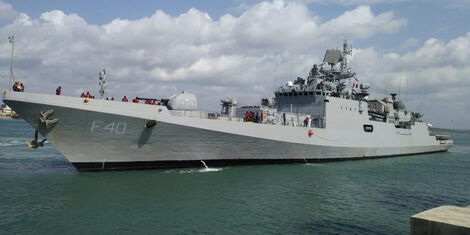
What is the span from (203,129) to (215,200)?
189 inches

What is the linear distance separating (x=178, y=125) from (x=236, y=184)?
3.55 metres

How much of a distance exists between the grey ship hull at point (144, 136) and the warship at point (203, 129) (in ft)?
0.12

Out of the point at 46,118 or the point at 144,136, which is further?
the point at 144,136

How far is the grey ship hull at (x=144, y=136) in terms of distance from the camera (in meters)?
13.6

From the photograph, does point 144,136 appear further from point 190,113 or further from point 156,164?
point 190,113

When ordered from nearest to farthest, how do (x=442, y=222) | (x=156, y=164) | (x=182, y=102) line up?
(x=442, y=222), (x=156, y=164), (x=182, y=102)

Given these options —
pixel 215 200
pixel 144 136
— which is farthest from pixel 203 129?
pixel 215 200

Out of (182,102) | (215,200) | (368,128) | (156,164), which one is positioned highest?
(182,102)

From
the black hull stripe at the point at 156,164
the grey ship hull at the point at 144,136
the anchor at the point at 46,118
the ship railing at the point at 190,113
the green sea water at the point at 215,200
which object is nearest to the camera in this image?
the green sea water at the point at 215,200

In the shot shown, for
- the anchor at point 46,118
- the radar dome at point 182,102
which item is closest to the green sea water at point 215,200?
the anchor at point 46,118

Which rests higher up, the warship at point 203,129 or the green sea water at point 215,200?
the warship at point 203,129

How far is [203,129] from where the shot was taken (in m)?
15.5

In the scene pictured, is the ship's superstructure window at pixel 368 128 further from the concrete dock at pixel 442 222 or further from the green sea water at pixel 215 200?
the concrete dock at pixel 442 222

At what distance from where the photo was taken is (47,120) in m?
13.3
